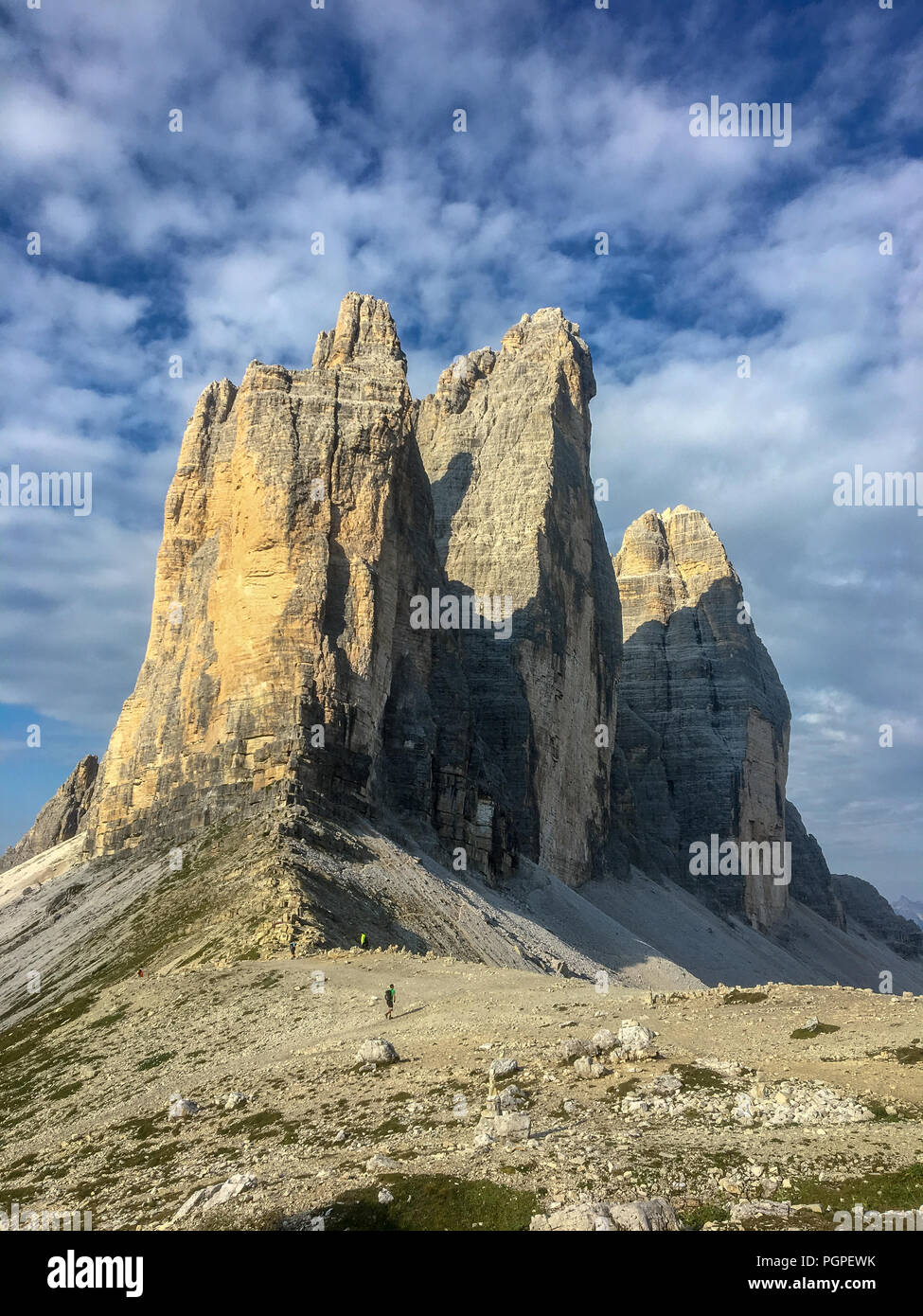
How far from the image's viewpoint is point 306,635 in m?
62.0

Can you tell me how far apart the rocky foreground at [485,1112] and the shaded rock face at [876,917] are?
151711 mm

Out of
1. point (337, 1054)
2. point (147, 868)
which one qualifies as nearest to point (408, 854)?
point (147, 868)

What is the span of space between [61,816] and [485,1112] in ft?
359

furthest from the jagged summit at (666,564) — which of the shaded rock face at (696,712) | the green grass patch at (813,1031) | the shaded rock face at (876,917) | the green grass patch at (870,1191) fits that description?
the green grass patch at (870,1191)

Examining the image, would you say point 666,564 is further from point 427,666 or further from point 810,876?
point 427,666

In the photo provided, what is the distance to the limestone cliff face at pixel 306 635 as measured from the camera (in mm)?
60562

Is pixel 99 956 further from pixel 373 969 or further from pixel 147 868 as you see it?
pixel 373 969

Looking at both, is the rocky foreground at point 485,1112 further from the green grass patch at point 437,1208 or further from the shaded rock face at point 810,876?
the shaded rock face at point 810,876

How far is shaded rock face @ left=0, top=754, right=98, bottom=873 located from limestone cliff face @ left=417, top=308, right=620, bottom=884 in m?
50.5

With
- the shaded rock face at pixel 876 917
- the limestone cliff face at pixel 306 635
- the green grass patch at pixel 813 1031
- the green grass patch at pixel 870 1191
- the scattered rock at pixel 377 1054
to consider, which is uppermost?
the limestone cliff face at pixel 306 635

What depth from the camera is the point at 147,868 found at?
57219mm

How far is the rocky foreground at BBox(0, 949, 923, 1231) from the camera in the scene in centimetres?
1216

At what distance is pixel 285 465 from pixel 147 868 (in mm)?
29292

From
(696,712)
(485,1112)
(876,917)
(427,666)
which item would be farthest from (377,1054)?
(876,917)
